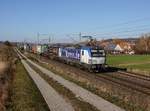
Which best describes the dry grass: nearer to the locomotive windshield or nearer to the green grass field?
the locomotive windshield

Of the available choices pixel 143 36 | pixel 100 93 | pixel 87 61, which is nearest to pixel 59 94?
pixel 100 93

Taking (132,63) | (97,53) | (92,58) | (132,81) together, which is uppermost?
(97,53)

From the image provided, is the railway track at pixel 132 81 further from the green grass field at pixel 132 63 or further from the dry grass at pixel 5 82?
the green grass field at pixel 132 63

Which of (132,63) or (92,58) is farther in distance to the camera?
(132,63)

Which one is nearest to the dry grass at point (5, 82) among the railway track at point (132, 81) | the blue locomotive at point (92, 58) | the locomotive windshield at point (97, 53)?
the railway track at point (132, 81)

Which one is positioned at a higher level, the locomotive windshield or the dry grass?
the locomotive windshield

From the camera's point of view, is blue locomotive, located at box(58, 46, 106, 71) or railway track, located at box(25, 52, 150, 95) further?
blue locomotive, located at box(58, 46, 106, 71)

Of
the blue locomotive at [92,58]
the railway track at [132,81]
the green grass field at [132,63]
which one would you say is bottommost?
the green grass field at [132,63]

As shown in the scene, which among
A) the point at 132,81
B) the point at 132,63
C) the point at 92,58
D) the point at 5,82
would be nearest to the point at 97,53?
the point at 92,58

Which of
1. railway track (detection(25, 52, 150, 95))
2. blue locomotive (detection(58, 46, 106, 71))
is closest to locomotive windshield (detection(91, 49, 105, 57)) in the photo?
blue locomotive (detection(58, 46, 106, 71))

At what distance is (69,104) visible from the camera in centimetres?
1906

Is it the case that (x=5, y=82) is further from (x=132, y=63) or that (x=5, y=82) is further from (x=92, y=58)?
(x=132, y=63)

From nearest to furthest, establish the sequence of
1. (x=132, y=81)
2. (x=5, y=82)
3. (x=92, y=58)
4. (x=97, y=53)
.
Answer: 1. (x=5, y=82)
2. (x=132, y=81)
3. (x=92, y=58)
4. (x=97, y=53)

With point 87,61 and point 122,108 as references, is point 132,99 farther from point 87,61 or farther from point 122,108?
point 87,61
